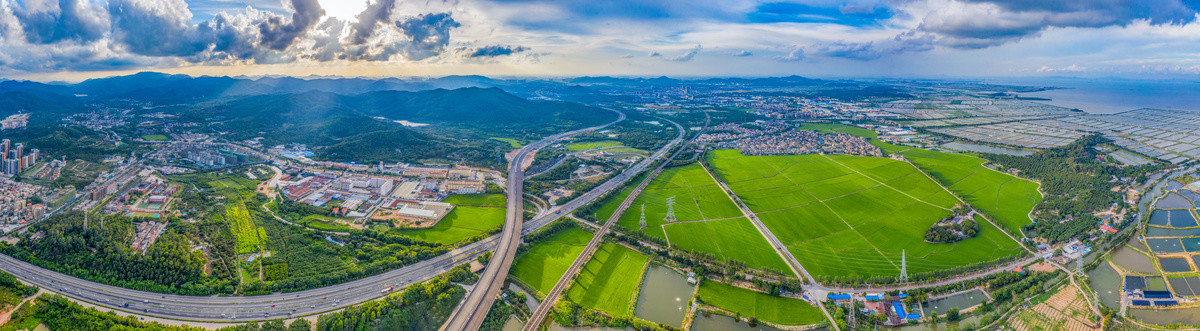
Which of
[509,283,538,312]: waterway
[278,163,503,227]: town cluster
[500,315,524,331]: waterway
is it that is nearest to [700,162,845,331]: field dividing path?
[509,283,538,312]: waterway

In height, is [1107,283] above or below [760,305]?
above

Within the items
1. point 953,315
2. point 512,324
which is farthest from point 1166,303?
point 512,324

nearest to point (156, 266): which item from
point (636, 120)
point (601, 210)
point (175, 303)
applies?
point (175, 303)

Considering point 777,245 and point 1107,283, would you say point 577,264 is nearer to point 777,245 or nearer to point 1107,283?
point 777,245

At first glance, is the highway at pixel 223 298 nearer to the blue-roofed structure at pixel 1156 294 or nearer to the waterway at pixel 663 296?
the waterway at pixel 663 296

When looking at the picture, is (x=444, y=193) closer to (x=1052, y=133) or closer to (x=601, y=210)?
(x=601, y=210)

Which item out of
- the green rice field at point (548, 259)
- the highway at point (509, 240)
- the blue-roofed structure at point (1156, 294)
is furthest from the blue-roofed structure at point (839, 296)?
the highway at point (509, 240)
